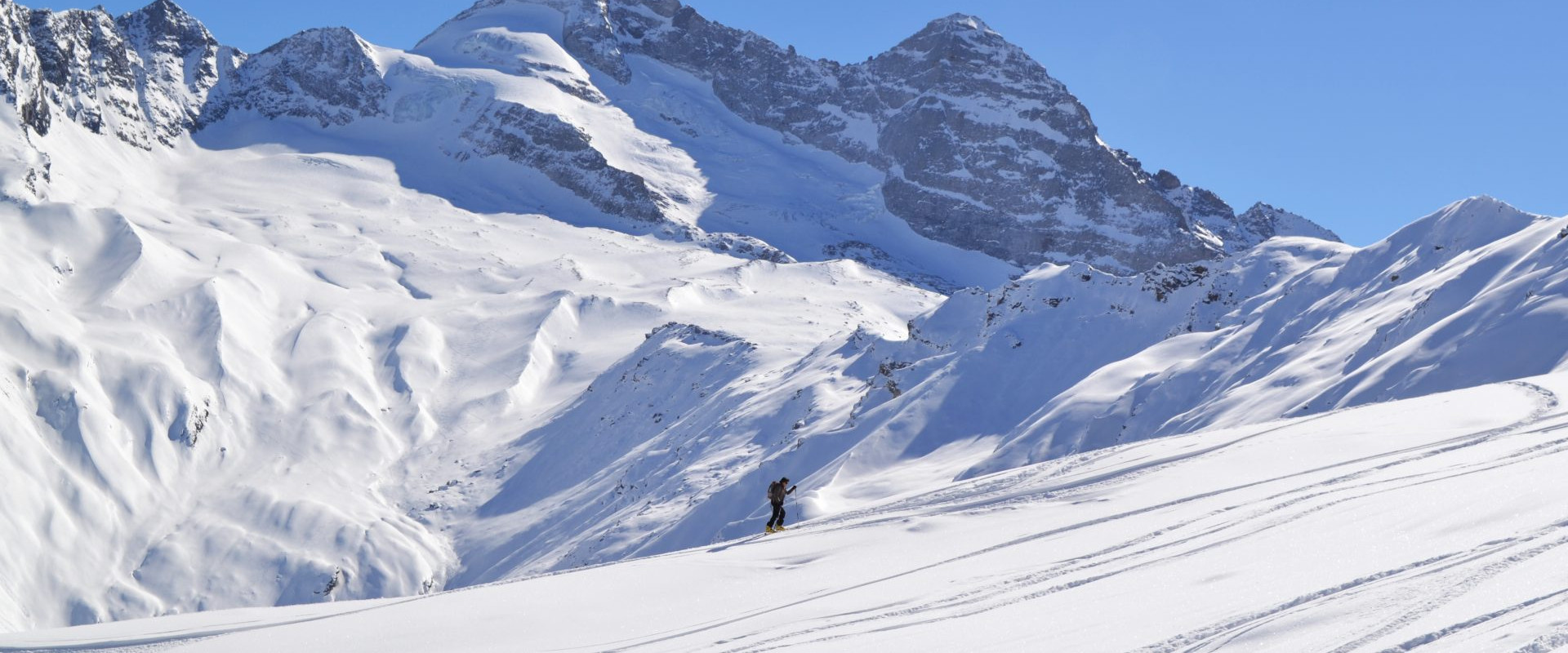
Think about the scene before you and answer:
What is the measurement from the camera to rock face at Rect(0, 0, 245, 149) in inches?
4975

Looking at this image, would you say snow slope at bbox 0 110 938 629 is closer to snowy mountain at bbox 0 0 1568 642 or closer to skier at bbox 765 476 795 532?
snowy mountain at bbox 0 0 1568 642

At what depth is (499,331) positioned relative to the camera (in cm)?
10112

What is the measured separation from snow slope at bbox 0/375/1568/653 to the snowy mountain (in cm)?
358

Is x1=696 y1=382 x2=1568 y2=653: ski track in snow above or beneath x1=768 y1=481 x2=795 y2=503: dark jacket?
above

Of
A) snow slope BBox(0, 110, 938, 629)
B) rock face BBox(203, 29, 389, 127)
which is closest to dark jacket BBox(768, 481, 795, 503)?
snow slope BBox(0, 110, 938, 629)

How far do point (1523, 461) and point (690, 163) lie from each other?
166093mm

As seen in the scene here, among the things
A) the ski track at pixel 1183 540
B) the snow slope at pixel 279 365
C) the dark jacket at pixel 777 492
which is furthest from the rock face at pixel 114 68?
the ski track at pixel 1183 540

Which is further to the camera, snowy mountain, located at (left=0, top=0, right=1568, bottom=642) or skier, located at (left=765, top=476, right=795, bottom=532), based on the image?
snowy mountain, located at (left=0, top=0, right=1568, bottom=642)

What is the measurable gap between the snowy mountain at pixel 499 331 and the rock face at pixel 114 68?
1.62ft

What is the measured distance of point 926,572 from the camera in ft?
49.5

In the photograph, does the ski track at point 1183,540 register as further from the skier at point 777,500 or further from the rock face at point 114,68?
the rock face at point 114,68

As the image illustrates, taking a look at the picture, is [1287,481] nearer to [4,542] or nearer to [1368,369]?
[1368,369]

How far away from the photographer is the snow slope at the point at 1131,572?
9906 millimetres

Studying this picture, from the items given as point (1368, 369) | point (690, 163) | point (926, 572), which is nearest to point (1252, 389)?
point (1368, 369)
